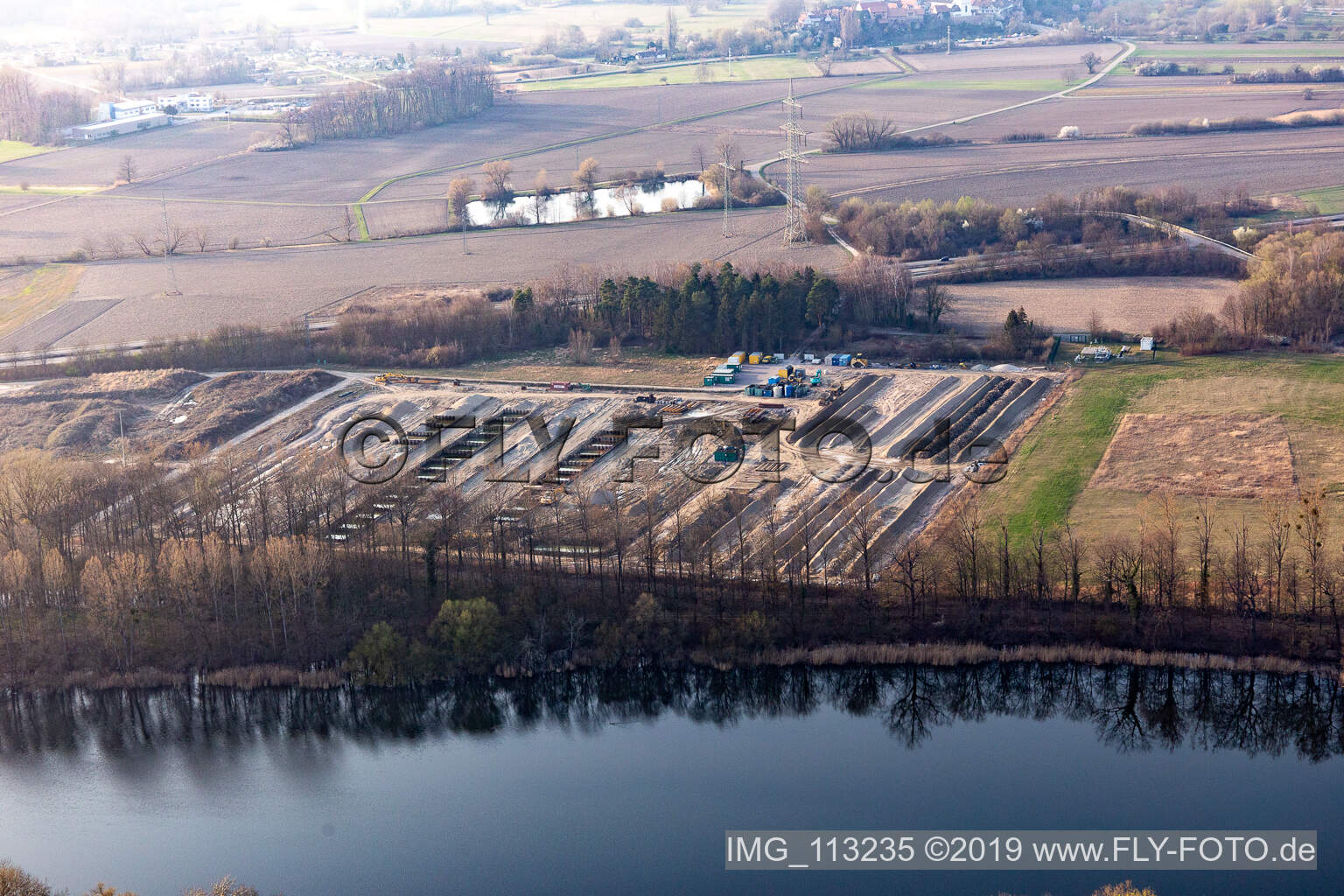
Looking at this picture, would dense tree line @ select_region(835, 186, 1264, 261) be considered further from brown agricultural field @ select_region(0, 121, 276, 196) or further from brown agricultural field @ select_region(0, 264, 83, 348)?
brown agricultural field @ select_region(0, 121, 276, 196)

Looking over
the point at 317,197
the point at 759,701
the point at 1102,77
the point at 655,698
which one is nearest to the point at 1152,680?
the point at 759,701

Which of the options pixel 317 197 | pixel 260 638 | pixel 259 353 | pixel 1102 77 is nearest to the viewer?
pixel 260 638

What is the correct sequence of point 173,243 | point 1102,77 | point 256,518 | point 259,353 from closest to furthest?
point 256,518
point 259,353
point 173,243
point 1102,77

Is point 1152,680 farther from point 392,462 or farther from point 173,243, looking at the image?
point 173,243

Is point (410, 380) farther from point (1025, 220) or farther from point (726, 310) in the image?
point (1025, 220)

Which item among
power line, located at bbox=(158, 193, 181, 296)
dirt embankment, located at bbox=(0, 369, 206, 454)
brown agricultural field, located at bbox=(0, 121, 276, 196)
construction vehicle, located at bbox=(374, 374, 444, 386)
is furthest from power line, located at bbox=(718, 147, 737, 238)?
brown agricultural field, located at bbox=(0, 121, 276, 196)

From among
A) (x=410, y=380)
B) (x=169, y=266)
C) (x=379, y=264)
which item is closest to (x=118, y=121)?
(x=169, y=266)
